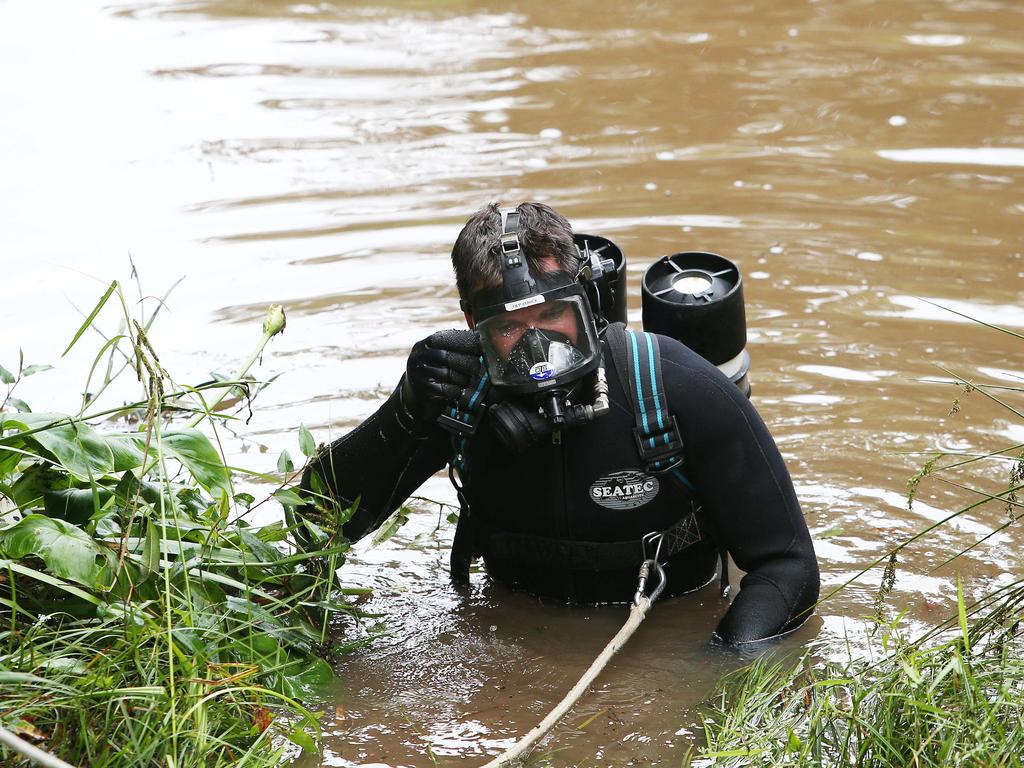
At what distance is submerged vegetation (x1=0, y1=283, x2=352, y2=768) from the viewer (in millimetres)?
2393

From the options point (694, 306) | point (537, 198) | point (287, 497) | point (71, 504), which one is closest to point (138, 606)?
point (71, 504)

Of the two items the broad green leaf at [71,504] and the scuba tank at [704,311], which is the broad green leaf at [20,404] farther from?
the scuba tank at [704,311]

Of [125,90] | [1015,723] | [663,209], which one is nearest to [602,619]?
[1015,723]

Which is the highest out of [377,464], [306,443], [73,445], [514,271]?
[514,271]

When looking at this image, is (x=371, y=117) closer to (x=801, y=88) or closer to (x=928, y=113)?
(x=801, y=88)

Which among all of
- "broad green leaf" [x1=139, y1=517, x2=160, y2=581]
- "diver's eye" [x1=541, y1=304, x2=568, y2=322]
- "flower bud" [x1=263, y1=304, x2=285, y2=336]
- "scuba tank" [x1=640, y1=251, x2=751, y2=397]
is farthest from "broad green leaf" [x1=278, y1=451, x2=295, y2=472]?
"scuba tank" [x1=640, y1=251, x2=751, y2=397]

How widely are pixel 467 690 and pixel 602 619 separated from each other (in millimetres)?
480

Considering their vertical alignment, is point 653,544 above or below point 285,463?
below

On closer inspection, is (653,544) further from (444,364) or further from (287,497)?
(287,497)

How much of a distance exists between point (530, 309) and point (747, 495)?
29.1 inches

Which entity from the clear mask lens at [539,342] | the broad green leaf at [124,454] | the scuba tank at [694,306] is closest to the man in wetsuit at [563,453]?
the clear mask lens at [539,342]

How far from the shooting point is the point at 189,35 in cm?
899

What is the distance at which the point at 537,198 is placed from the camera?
6.68 meters

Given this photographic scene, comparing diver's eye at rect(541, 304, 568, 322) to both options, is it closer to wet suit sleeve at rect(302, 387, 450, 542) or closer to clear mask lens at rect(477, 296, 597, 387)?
clear mask lens at rect(477, 296, 597, 387)
